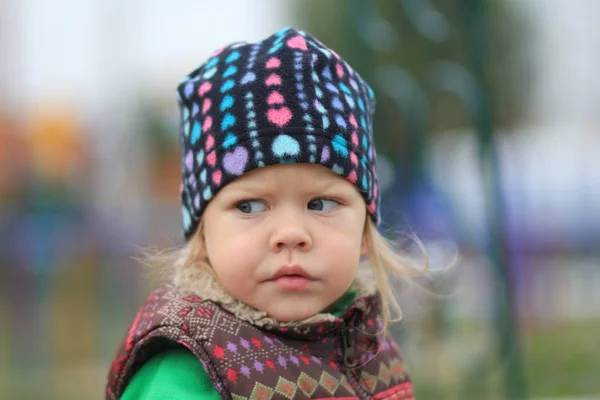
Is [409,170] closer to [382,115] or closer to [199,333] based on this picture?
[382,115]

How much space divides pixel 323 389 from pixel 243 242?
1.02 feet

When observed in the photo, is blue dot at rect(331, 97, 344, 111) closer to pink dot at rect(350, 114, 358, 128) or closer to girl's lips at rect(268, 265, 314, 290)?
pink dot at rect(350, 114, 358, 128)

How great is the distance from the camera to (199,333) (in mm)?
1385

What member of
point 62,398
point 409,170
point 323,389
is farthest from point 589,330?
point 323,389

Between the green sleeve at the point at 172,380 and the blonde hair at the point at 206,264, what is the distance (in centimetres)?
19

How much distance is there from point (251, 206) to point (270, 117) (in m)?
0.17

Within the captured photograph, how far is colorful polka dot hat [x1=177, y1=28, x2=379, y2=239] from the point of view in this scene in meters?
1.45

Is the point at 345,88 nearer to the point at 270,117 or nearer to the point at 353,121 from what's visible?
the point at 353,121

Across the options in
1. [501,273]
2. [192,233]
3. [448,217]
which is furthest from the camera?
[448,217]

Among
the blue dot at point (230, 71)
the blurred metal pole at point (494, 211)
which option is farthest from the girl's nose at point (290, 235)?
the blurred metal pole at point (494, 211)

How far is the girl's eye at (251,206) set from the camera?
1448 millimetres

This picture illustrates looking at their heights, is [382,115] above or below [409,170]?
above

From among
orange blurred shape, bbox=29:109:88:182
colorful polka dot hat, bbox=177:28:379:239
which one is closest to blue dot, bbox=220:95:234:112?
colorful polka dot hat, bbox=177:28:379:239

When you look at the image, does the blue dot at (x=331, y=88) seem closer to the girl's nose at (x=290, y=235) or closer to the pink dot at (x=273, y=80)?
the pink dot at (x=273, y=80)
